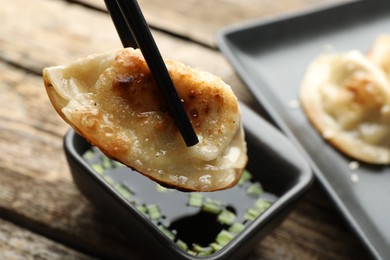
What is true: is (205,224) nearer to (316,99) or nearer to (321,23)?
(316,99)

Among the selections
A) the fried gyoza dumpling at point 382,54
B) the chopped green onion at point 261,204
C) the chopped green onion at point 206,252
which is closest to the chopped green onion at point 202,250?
the chopped green onion at point 206,252

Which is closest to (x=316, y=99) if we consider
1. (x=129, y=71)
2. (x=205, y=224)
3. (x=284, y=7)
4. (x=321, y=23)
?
(x=321, y=23)

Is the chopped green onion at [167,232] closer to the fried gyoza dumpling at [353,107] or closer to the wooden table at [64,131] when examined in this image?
the wooden table at [64,131]

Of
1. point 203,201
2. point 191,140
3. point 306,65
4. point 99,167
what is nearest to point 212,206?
point 203,201

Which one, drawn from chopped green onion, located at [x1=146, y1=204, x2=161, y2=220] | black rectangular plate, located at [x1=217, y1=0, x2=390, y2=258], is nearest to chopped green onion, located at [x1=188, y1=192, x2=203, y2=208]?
chopped green onion, located at [x1=146, y1=204, x2=161, y2=220]

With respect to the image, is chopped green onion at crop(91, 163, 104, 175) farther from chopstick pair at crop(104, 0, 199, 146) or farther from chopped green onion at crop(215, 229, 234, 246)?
chopstick pair at crop(104, 0, 199, 146)
